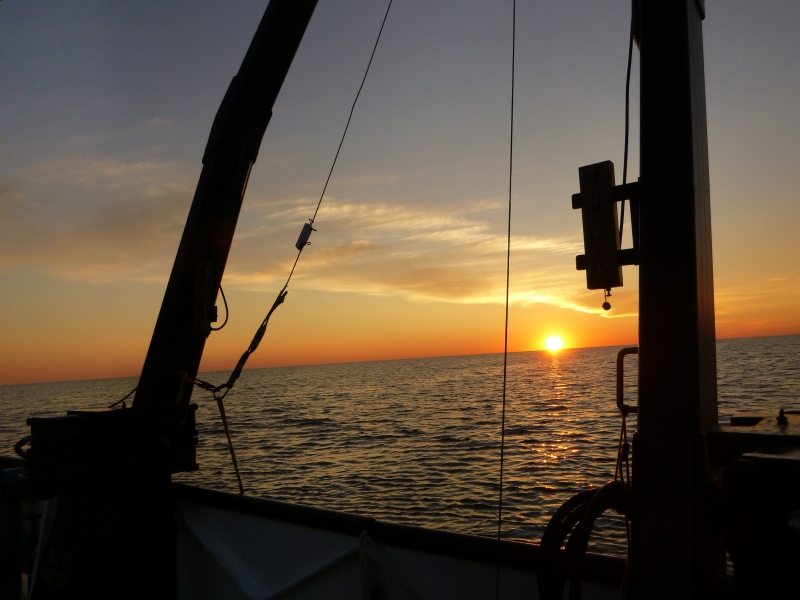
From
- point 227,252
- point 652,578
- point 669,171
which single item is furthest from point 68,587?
point 669,171

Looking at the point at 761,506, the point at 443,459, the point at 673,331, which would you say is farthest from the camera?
the point at 443,459

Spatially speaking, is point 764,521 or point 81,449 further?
point 81,449

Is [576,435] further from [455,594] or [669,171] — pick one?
[669,171]

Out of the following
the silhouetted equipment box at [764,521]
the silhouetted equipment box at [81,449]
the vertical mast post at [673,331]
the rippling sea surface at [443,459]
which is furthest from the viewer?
the rippling sea surface at [443,459]

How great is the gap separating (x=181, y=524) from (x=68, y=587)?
3.04 feet

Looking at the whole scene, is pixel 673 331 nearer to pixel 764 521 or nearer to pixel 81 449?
pixel 764 521

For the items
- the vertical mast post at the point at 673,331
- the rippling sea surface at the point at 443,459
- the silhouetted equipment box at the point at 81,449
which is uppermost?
the vertical mast post at the point at 673,331

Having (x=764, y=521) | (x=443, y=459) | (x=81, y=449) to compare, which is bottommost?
(x=443, y=459)

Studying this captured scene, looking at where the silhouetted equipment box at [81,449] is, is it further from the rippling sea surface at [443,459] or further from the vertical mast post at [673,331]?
the rippling sea surface at [443,459]

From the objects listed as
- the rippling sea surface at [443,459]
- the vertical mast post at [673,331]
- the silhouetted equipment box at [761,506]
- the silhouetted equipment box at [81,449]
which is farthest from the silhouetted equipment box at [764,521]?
the silhouetted equipment box at [81,449]

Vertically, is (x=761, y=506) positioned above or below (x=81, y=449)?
above

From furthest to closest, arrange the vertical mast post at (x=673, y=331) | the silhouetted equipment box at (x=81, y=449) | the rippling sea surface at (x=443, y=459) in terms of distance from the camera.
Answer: the rippling sea surface at (x=443, y=459) < the silhouetted equipment box at (x=81, y=449) < the vertical mast post at (x=673, y=331)

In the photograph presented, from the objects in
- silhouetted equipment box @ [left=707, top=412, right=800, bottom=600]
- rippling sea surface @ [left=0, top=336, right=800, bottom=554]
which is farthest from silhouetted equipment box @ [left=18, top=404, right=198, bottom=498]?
A: rippling sea surface @ [left=0, top=336, right=800, bottom=554]

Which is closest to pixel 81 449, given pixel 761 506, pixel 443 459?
pixel 761 506
